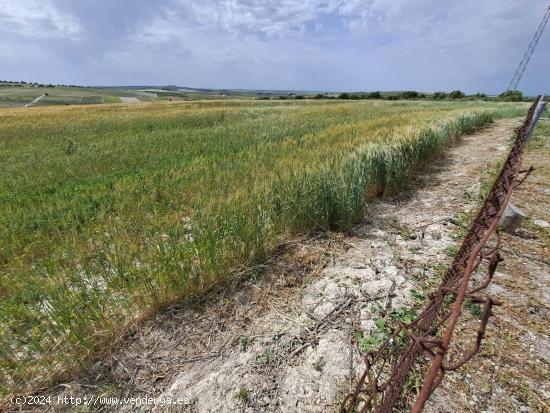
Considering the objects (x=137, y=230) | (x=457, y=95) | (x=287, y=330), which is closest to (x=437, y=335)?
(x=287, y=330)

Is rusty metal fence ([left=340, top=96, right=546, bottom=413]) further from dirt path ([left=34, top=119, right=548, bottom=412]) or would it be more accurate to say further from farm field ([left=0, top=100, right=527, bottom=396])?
farm field ([left=0, top=100, right=527, bottom=396])

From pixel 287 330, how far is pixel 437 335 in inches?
51.7

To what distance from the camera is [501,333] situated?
2367 millimetres

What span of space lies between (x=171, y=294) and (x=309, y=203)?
82.5 inches

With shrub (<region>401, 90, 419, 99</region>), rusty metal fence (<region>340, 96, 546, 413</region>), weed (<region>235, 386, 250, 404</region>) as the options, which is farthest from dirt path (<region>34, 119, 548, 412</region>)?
shrub (<region>401, 90, 419, 99</region>)

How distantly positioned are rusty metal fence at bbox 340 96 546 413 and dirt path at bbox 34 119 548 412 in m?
0.21

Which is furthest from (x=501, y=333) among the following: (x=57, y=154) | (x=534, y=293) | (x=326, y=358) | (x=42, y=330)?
(x=57, y=154)

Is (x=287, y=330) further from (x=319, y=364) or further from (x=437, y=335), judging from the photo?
(x=437, y=335)

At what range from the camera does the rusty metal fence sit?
74 centimetres

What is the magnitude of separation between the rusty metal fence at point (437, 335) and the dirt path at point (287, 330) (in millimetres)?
209

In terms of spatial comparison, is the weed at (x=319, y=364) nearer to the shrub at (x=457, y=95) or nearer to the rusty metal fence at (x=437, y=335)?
the rusty metal fence at (x=437, y=335)

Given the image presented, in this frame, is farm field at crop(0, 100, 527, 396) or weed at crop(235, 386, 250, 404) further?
farm field at crop(0, 100, 527, 396)

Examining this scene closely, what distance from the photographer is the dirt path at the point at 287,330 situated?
6.76 feet

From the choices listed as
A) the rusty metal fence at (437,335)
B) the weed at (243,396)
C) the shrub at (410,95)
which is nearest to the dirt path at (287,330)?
the weed at (243,396)
